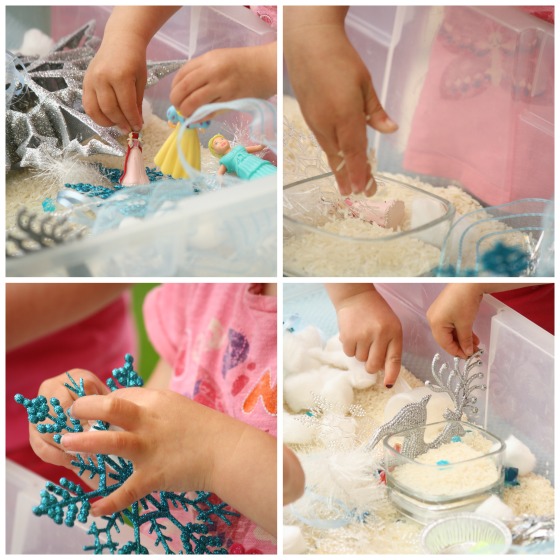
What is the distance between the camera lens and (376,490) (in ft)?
2.15

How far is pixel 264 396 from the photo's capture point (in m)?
0.74

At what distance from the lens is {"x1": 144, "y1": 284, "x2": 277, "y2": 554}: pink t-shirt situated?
72 centimetres

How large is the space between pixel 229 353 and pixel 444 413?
0.81 ft

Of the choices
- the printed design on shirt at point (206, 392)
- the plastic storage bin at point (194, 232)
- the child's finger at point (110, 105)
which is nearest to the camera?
the plastic storage bin at point (194, 232)

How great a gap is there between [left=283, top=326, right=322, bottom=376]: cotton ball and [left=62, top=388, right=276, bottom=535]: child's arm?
0.23 ft

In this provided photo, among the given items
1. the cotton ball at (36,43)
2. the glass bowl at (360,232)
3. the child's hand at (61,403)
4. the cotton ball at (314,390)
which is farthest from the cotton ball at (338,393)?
the cotton ball at (36,43)

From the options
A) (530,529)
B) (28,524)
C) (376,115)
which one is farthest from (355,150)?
(28,524)

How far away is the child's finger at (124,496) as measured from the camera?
0.60m

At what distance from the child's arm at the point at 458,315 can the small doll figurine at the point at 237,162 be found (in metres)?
0.20

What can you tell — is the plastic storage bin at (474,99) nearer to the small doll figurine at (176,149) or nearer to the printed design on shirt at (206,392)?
the small doll figurine at (176,149)

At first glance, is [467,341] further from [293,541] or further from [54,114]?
[54,114]

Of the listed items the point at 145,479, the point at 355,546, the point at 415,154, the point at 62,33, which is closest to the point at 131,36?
the point at 62,33

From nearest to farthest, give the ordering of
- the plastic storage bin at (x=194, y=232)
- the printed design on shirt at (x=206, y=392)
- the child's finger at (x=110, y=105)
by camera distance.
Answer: the plastic storage bin at (x=194, y=232), the child's finger at (x=110, y=105), the printed design on shirt at (x=206, y=392)

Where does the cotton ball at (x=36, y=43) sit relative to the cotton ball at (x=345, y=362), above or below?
above
